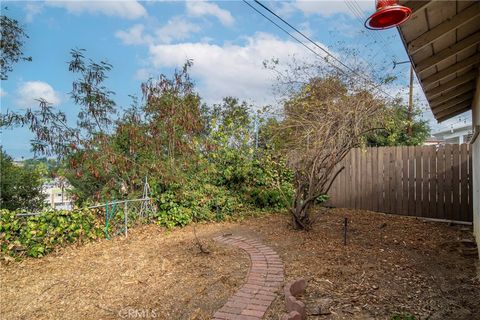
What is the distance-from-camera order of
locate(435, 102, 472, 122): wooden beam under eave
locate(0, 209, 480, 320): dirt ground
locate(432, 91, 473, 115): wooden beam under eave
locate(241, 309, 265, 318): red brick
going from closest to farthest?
1. locate(241, 309, 265, 318): red brick
2. locate(0, 209, 480, 320): dirt ground
3. locate(432, 91, 473, 115): wooden beam under eave
4. locate(435, 102, 472, 122): wooden beam under eave

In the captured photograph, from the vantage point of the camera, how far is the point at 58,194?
21.9ft

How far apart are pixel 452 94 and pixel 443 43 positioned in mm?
2283

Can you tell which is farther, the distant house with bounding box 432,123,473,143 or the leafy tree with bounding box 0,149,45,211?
the distant house with bounding box 432,123,473,143

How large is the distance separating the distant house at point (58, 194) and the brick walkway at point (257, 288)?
3.57 meters

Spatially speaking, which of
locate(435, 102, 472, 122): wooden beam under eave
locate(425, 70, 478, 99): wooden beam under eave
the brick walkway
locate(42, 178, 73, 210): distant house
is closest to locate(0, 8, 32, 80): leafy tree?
locate(42, 178, 73, 210): distant house

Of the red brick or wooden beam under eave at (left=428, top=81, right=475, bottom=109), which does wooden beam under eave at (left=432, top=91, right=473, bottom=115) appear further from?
the red brick

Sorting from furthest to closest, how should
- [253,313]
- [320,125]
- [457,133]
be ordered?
[457,133], [320,125], [253,313]

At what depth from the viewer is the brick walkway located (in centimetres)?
245

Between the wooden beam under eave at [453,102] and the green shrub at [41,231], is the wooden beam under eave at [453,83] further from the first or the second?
the green shrub at [41,231]

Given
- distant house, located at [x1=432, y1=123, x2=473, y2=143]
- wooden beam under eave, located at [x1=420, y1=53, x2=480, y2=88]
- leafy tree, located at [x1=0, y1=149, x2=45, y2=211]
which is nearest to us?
wooden beam under eave, located at [x1=420, y1=53, x2=480, y2=88]

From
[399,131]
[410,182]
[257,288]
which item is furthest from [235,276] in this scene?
[399,131]

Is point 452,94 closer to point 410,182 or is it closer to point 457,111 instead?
point 457,111

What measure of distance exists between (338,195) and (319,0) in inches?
185

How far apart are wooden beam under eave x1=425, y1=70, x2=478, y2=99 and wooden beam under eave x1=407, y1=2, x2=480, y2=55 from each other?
1.66 m
